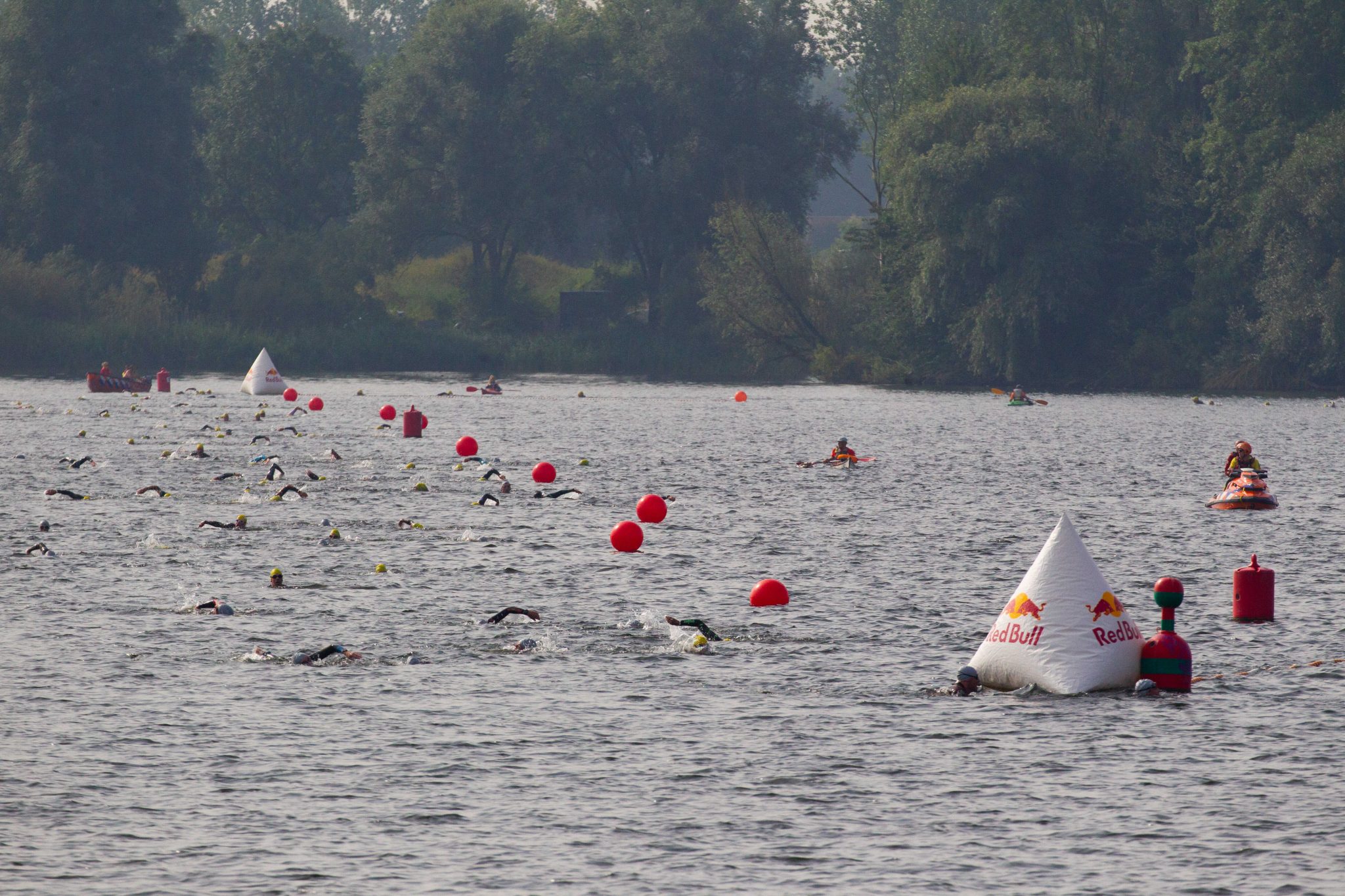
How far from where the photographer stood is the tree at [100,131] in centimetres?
10562

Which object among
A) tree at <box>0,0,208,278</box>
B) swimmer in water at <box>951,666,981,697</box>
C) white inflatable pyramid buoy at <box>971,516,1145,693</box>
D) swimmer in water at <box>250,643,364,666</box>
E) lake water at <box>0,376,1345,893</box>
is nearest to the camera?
lake water at <box>0,376,1345,893</box>

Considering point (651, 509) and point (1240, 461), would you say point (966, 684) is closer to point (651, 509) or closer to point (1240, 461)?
point (651, 509)

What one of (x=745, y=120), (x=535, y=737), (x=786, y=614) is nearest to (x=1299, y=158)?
(x=745, y=120)

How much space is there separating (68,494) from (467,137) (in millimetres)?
81180

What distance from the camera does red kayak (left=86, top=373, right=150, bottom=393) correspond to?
246 ft

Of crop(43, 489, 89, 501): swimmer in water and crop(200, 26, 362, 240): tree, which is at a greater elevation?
crop(200, 26, 362, 240): tree

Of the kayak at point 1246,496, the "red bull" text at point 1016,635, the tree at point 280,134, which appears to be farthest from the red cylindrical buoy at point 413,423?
the tree at point 280,134

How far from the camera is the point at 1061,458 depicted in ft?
156

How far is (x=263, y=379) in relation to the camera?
252ft

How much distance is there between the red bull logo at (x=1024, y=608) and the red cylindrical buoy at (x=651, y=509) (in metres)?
14.6

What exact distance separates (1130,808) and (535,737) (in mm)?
5088

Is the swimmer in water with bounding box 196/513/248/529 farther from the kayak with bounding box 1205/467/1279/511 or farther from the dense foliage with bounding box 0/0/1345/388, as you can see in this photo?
the dense foliage with bounding box 0/0/1345/388

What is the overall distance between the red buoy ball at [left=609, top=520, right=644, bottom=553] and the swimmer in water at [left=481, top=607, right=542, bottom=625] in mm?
6261

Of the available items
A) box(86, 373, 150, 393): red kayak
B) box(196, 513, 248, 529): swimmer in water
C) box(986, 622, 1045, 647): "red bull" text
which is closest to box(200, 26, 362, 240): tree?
box(86, 373, 150, 393): red kayak
